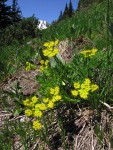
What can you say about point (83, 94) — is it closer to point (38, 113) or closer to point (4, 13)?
point (38, 113)

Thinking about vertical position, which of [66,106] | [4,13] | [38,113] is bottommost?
[38,113]

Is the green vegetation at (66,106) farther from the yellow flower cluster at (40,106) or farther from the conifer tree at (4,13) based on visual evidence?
the conifer tree at (4,13)

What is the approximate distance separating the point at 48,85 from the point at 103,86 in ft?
1.84

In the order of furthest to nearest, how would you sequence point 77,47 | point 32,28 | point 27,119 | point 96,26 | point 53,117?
point 32,28, point 96,26, point 77,47, point 27,119, point 53,117

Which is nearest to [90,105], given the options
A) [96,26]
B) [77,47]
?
[77,47]

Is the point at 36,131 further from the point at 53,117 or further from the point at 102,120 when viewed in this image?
the point at 102,120

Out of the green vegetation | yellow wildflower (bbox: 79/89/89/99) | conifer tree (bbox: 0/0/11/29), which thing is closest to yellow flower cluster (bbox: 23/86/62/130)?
the green vegetation

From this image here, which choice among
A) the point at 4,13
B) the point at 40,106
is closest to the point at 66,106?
the point at 40,106

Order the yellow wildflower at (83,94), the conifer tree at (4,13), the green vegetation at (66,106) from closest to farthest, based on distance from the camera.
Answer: the yellow wildflower at (83,94) < the green vegetation at (66,106) < the conifer tree at (4,13)

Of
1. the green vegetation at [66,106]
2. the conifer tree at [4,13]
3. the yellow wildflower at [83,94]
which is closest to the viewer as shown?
the yellow wildflower at [83,94]

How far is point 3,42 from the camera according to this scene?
400 inches

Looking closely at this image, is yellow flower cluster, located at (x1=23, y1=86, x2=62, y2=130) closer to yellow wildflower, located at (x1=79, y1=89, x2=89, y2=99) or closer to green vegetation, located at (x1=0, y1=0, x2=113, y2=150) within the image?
green vegetation, located at (x1=0, y1=0, x2=113, y2=150)

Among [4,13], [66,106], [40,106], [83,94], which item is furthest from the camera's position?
[4,13]

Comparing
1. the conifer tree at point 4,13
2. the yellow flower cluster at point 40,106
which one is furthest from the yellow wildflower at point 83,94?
the conifer tree at point 4,13
